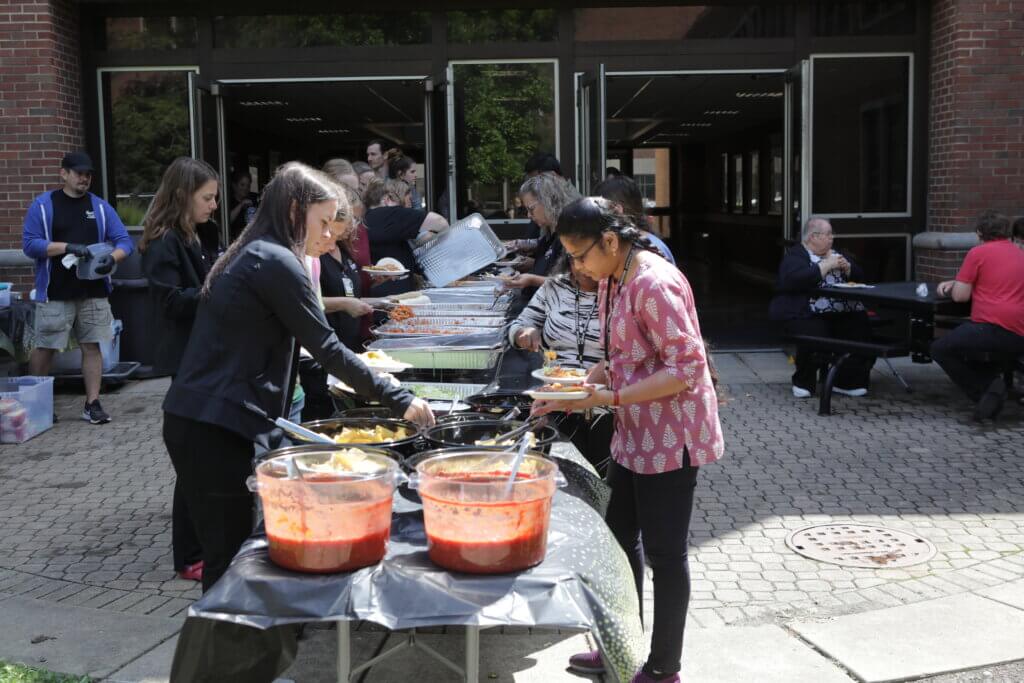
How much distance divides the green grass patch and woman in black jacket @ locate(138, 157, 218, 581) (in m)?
1.05

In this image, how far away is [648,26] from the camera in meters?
11.0

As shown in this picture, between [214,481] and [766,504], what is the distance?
3.62 metres

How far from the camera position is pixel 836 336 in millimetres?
9367

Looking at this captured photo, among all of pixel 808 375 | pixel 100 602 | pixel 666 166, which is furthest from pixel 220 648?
pixel 666 166

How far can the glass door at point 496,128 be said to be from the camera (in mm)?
11102

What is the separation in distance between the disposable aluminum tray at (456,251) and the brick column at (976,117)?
4967 millimetres

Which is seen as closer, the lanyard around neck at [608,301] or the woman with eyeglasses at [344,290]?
the lanyard around neck at [608,301]

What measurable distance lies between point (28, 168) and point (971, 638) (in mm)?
9220

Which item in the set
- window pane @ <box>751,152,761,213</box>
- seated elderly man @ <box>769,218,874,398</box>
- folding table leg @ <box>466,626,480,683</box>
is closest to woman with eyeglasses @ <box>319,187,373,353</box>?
folding table leg @ <box>466,626,480,683</box>

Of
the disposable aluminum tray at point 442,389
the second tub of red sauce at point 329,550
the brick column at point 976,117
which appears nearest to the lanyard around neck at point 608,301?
the disposable aluminum tray at point 442,389

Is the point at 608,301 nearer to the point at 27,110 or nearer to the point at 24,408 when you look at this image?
the point at 24,408

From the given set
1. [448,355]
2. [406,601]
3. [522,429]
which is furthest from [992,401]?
[406,601]

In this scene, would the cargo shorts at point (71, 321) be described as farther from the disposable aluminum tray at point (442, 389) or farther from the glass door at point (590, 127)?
the glass door at point (590, 127)

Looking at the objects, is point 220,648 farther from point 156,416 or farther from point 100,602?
point 156,416
